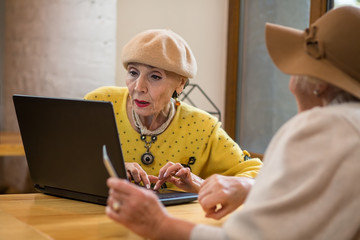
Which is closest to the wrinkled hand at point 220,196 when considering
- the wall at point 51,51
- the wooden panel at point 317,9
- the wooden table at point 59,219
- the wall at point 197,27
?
the wooden table at point 59,219

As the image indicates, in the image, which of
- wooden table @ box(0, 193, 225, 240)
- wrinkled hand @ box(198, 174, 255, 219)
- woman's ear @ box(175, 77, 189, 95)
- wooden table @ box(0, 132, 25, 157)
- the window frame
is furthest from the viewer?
the window frame

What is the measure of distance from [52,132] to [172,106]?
2.54ft

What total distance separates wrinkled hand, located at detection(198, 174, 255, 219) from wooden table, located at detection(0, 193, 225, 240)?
3 cm

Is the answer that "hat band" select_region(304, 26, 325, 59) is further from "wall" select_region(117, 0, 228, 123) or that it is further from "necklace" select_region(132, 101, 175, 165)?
"wall" select_region(117, 0, 228, 123)

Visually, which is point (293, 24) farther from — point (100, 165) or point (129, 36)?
point (100, 165)

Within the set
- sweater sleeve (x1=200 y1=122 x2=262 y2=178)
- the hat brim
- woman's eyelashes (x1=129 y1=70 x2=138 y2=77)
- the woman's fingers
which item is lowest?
sweater sleeve (x1=200 y1=122 x2=262 y2=178)

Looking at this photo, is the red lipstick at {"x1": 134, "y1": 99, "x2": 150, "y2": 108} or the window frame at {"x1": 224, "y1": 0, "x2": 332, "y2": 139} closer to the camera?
the red lipstick at {"x1": 134, "y1": 99, "x2": 150, "y2": 108}

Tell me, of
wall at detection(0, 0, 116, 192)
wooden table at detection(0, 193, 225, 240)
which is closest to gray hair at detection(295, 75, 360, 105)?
wooden table at detection(0, 193, 225, 240)

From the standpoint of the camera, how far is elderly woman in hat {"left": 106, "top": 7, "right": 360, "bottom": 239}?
86 cm

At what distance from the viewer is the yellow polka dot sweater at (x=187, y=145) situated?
2086 millimetres

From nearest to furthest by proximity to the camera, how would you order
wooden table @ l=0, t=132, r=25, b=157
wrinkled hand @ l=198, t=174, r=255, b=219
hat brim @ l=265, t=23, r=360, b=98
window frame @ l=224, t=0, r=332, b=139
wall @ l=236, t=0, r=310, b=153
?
1. hat brim @ l=265, t=23, r=360, b=98
2. wrinkled hand @ l=198, t=174, r=255, b=219
3. wooden table @ l=0, t=132, r=25, b=157
4. wall @ l=236, t=0, r=310, b=153
5. window frame @ l=224, t=0, r=332, b=139

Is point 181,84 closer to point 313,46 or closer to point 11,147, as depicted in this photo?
point 313,46

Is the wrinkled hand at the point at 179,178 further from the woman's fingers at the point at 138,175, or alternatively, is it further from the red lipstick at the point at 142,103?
the red lipstick at the point at 142,103

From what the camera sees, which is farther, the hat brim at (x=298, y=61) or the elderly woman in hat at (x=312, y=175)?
the hat brim at (x=298, y=61)
